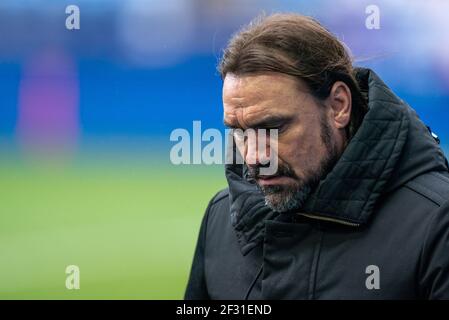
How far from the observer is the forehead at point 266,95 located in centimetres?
161

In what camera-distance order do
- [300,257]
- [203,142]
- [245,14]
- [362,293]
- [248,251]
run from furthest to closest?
A: [245,14]
[203,142]
[248,251]
[300,257]
[362,293]

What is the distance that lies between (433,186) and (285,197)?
36cm

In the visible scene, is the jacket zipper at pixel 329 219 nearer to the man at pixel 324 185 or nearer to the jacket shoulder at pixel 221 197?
the man at pixel 324 185

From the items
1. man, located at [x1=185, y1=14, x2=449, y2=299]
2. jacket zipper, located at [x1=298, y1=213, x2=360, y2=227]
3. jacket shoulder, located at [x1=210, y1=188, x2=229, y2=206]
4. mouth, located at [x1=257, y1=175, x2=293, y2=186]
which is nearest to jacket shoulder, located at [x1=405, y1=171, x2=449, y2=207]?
man, located at [x1=185, y1=14, x2=449, y2=299]

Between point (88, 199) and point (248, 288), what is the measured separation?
6.22ft

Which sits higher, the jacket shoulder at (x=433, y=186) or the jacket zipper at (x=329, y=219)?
the jacket shoulder at (x=433, y=186)

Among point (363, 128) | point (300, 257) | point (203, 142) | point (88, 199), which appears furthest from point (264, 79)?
point (88, 199)

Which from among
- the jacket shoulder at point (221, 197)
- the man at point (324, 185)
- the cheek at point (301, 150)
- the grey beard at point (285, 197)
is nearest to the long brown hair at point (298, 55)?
the man at point (324, 185)

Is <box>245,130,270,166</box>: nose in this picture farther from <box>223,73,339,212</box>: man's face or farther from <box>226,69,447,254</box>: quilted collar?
<box>226,69,447,254</box>: quilted collar

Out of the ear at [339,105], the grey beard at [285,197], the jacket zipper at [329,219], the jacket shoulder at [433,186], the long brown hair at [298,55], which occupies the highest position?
the long brown hair at [298,55]

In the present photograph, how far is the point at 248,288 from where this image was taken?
168cm

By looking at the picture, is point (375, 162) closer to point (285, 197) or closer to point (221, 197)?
point (285, 197)

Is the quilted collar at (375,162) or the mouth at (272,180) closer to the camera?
the quilted collar at (375,162)

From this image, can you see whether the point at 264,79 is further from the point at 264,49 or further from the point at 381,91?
the point at 381,91
